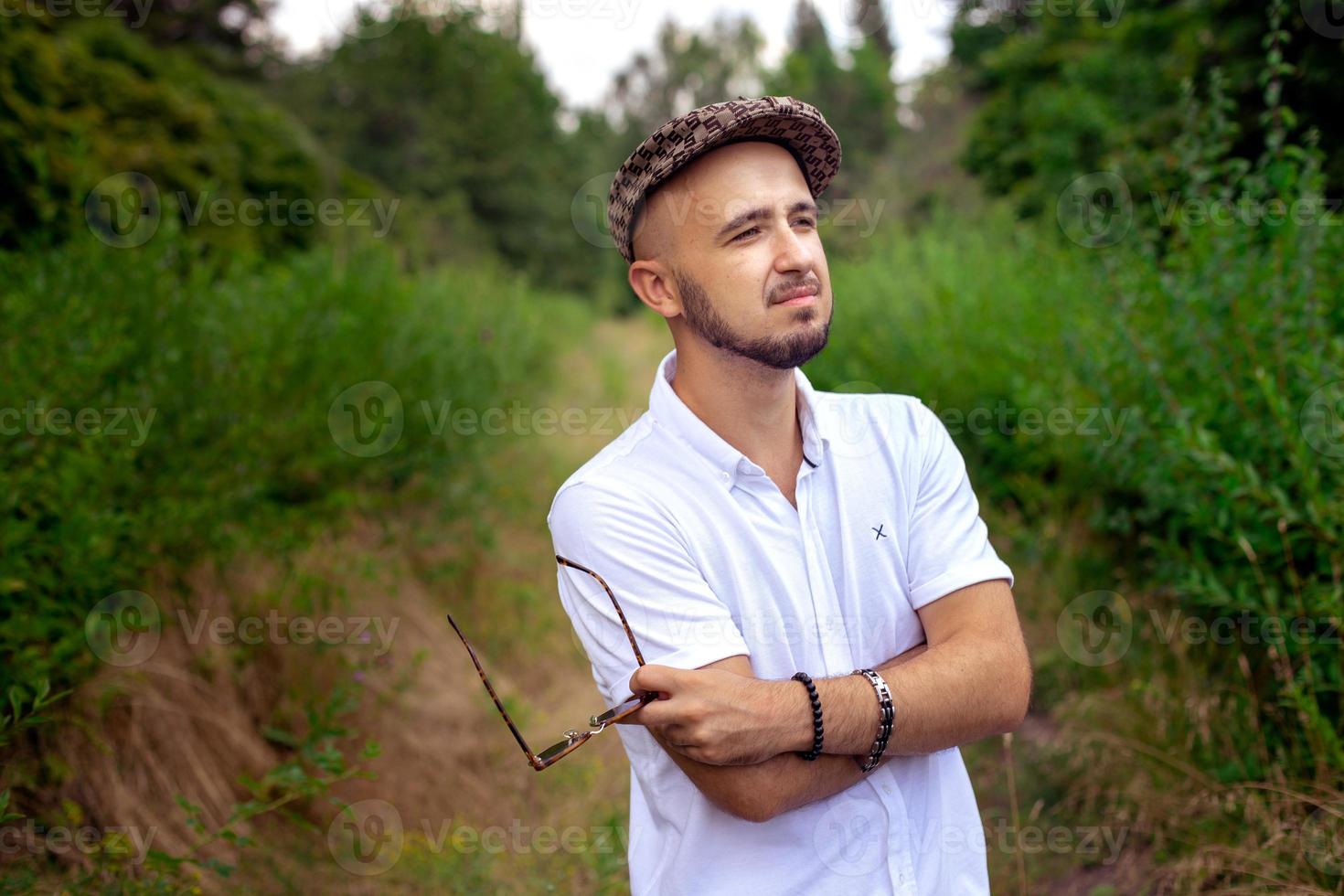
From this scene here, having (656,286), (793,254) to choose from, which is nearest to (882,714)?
(793,254)

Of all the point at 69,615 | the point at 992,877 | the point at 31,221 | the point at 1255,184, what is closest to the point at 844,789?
the point at 992,877

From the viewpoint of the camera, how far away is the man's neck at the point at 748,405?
2.13m

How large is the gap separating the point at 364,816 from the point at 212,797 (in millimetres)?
585

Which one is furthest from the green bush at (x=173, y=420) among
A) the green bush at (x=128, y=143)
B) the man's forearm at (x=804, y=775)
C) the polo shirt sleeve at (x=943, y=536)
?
the polo shirt sleeve at (x=943, y=536)

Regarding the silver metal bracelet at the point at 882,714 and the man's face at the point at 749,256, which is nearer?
the silver metal bracelet at the point at 882,714

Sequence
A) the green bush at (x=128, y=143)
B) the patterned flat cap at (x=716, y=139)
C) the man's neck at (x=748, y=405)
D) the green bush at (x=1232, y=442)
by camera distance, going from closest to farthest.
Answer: the patterned flat cap at (x=716, y=139), the man's neck at (x=748, y=405), the green bush at (x=1232, y=442), the green bush at (x=128, y=143)

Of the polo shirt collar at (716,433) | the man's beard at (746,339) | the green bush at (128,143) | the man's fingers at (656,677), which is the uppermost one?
the green bush at (128,143)

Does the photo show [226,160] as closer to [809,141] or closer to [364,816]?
[364,816]

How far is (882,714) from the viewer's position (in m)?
1.77

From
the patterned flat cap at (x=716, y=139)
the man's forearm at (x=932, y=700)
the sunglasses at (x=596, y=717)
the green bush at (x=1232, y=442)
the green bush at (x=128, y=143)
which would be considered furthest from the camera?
the green bush at (x=128, y=143)

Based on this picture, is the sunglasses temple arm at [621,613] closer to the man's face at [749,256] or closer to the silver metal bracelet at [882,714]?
the silver metal bracelet at [882,714]

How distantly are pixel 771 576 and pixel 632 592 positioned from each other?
29 cm

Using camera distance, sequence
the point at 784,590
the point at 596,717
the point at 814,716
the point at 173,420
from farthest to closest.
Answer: the point at 173,420, the point at 784,590, the point at 814,716, the point at 596,717

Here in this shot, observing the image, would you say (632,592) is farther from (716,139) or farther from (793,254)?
(716,139)
